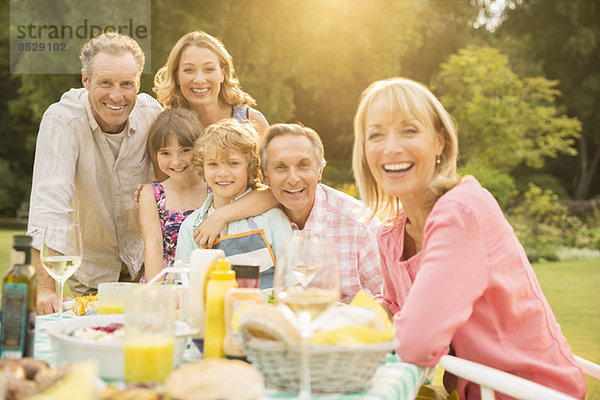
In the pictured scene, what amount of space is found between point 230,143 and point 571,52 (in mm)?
28937

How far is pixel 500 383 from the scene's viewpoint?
1897 mm

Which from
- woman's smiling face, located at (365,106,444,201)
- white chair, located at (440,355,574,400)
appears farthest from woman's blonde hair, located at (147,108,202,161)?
white chair, located at (440,355,574,400)

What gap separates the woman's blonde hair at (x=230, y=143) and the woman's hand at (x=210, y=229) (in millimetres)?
326

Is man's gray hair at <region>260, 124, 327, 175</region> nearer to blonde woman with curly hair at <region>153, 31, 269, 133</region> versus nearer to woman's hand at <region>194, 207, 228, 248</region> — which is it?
woman's hand at <region>194, 207, 228, 248</region>

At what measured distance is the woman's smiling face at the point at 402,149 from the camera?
2451mm

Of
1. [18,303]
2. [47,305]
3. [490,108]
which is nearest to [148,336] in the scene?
[18,303]

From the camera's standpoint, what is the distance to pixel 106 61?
12.6ft

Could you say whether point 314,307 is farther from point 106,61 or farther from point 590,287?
point 590,287

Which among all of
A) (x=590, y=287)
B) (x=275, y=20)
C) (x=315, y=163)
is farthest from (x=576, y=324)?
(x=275, y=20)

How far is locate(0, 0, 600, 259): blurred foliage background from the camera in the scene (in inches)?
550

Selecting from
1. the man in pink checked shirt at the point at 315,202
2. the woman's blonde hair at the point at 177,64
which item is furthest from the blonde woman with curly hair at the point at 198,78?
the man in pink checked shirt at the point at 315,202

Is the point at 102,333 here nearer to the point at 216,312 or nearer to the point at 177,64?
the point at 216,312

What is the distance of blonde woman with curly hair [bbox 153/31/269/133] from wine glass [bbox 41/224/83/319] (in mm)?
2148

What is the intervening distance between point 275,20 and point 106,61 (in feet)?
35.7
